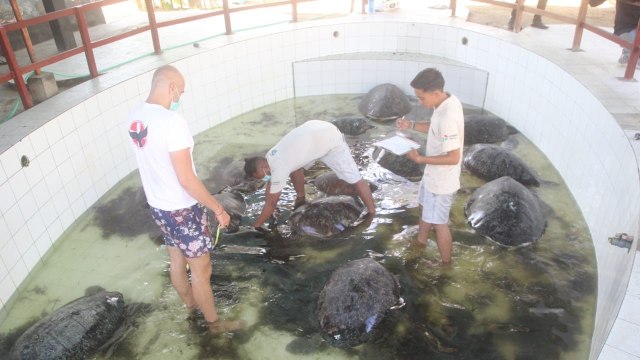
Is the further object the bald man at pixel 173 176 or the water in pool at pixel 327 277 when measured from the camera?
the water in pool at pixel 327 277

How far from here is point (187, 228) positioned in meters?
3.53

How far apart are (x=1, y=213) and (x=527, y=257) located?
5044 mm

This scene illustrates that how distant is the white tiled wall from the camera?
4379mm

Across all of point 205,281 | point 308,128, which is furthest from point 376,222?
point 205,281

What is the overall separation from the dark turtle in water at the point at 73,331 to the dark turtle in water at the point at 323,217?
2.03 meters

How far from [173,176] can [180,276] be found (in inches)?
41.6

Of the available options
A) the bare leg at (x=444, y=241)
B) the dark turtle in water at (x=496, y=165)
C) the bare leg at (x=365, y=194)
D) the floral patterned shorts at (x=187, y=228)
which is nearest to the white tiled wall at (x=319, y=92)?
the dark turtle in water at (x=496, y=165)

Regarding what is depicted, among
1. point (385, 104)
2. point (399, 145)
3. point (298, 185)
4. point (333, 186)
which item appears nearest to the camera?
point (399, 145)

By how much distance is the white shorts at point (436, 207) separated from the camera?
4.34 m

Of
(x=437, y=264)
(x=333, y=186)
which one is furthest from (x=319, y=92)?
→ (x=437, y=264)

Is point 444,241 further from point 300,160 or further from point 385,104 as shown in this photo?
point 385,104

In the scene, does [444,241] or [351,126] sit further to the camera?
[351,126]

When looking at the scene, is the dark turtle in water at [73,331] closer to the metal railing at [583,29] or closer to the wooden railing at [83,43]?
the wooden railing at [83,43]

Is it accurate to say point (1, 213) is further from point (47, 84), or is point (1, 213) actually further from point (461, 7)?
point (461, 7)
